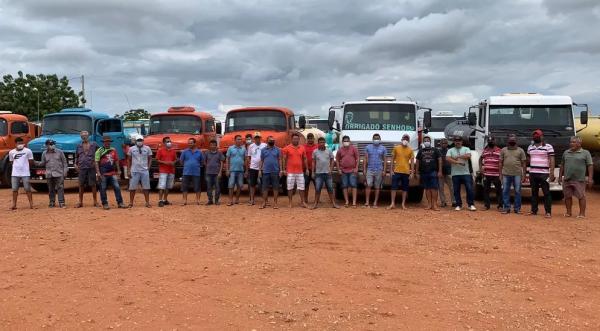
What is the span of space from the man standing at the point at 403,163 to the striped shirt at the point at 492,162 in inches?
57.5

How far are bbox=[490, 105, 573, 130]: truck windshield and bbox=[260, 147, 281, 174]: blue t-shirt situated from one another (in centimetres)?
515

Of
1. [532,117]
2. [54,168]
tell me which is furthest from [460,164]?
[54,168]

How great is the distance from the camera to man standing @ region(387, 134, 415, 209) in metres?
11.0

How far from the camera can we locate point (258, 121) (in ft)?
45.3

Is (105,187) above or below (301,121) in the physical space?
below

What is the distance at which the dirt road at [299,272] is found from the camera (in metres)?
4.76

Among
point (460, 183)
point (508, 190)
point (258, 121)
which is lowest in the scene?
point (508, 190)

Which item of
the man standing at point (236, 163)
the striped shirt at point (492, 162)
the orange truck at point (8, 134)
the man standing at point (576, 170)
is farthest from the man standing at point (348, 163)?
the orange truck at point (8, 134)

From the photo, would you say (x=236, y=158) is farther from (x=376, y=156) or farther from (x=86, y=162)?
(x=86, y=162)

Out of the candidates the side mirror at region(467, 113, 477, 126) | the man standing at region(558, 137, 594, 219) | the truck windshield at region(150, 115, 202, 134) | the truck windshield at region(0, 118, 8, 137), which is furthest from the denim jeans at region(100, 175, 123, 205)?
the man standing at region(558, 137, 594, 219)

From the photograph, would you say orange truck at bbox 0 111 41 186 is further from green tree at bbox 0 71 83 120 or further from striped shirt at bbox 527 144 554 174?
green tree at bbox 0 71 83 120

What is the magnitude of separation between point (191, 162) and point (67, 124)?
5.51 meters

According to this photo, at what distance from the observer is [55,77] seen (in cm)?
3541

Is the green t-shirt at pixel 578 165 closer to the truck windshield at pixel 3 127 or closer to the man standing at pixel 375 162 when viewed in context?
the man standing at pixel 375 162
